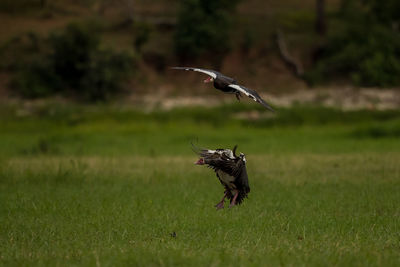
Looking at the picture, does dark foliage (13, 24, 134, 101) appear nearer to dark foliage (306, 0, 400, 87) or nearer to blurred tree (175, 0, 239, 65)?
blurred tree (175, 0, 239, 65)

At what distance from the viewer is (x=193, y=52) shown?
88.5ft

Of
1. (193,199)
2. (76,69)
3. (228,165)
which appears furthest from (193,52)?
(228,165)

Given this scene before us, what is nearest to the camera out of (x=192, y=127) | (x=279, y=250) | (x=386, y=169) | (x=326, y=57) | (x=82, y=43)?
(x=279, y=250)

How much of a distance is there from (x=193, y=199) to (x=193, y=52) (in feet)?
60.0

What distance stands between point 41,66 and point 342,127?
12.3m

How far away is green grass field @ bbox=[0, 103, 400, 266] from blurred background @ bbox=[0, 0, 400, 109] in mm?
4025

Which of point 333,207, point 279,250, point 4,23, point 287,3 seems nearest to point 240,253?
point 279,250

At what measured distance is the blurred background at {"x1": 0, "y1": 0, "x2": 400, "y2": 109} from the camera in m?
24.6

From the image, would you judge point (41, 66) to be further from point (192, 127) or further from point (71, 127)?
point (192, 127)

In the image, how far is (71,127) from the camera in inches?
856

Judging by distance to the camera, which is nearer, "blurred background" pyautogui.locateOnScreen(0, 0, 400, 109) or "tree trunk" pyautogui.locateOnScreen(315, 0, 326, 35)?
"blurred background" pyautogui.locateOnScreen(0, 0, 400, 109)

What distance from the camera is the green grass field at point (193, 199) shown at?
19.3 feet

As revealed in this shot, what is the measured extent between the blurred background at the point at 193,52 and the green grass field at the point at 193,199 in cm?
403

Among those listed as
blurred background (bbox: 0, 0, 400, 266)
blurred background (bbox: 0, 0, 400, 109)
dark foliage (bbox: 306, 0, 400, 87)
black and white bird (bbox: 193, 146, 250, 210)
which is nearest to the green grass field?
blurred background (bbox: 0, 0, 400, 266)
